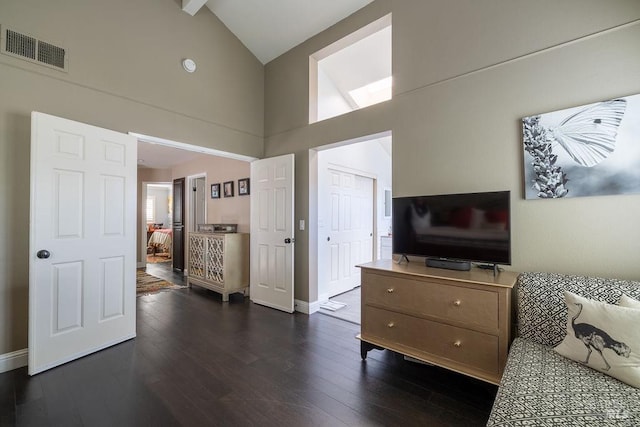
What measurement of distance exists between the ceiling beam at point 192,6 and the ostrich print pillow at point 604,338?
4410mm

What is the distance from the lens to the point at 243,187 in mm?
4715

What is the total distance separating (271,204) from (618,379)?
3465mm

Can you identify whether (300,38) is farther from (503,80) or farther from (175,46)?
(503,80)

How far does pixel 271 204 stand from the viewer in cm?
388

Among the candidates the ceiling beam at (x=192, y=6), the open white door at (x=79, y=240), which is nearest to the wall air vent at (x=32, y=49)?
the open white door at (x=79, y=240)

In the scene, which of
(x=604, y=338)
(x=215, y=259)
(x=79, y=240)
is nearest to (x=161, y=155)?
(x=215, y=259)

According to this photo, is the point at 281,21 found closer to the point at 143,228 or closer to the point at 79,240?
the point at 79,240

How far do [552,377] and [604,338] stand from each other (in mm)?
341

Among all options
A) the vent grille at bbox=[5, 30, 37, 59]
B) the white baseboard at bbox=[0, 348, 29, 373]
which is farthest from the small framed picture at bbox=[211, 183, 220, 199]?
the white baseboard at bbox=[0, 348, 29, 373]

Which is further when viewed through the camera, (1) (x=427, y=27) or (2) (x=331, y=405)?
(1) (x=427, y=27)

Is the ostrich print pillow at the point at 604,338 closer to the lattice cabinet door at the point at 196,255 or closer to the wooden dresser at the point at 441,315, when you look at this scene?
the wooden dresser at the point at 441,315

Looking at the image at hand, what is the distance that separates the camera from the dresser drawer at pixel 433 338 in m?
1.83

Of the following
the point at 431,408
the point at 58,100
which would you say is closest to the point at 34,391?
the point at 58,100

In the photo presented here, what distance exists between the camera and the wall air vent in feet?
7.22
